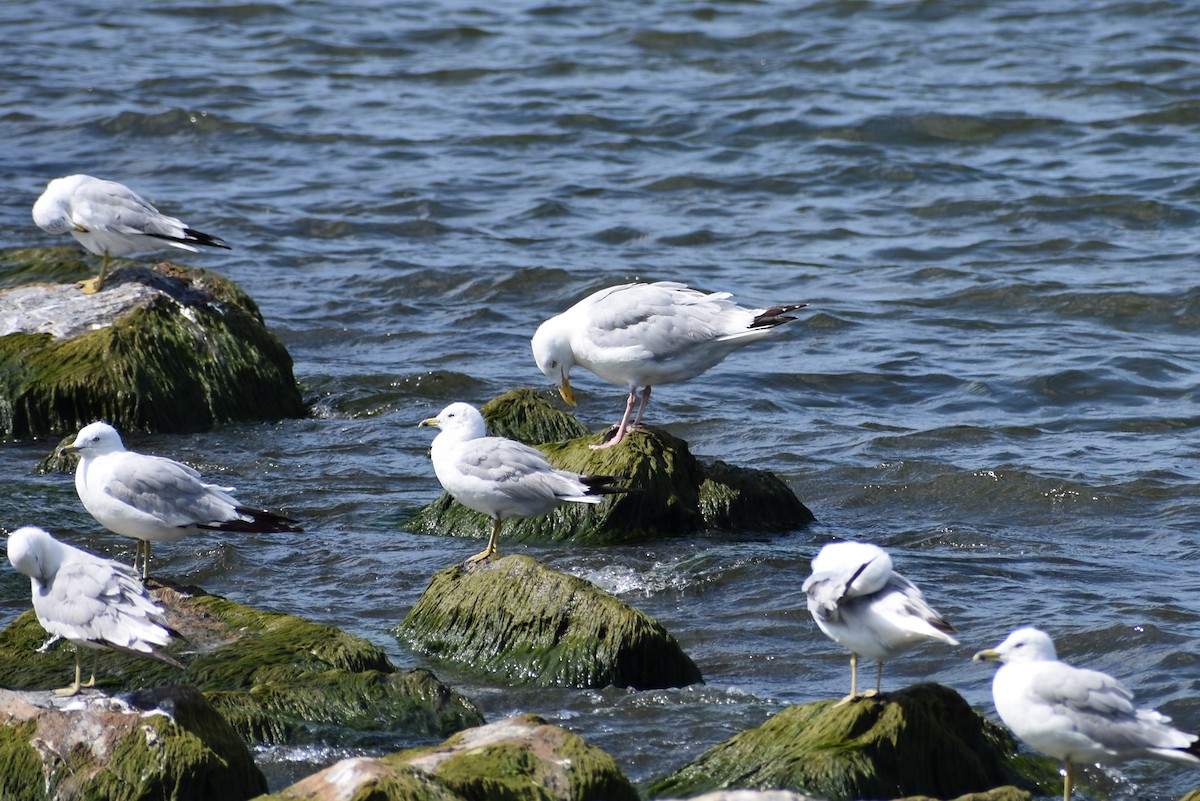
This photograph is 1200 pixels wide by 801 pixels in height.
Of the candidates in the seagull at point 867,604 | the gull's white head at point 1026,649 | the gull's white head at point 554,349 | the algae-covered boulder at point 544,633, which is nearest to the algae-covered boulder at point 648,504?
the gull's white head at point 554,349

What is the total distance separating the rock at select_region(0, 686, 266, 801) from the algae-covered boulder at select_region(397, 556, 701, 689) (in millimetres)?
1457

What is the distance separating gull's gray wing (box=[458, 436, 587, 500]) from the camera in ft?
21.5

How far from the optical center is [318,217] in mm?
14602

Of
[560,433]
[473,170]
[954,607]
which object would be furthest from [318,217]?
[954,607]

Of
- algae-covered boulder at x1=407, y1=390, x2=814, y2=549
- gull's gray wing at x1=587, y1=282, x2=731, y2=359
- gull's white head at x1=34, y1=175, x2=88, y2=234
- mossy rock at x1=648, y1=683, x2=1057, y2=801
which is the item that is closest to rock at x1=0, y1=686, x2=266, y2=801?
mossy rock at x1=648, y1=683, x2=1057, y2=801

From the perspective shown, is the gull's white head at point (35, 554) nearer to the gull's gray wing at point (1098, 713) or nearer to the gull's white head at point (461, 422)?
the gull's white head at point (461, 422)

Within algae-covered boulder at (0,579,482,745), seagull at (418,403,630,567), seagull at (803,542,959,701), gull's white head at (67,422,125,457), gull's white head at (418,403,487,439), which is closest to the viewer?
seagull at (803,542,959,701)

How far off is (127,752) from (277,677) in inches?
36.4

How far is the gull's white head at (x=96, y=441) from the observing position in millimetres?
6035

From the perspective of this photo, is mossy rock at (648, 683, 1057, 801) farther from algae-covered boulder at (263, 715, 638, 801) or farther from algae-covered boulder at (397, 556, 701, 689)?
algae-covered boulder at (397, 556, 701, 689)

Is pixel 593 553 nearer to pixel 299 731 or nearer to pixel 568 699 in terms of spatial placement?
pixel 568 699

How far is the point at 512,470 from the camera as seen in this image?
6570 millimetres

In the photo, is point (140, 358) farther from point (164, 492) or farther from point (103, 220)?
point (164, 492)

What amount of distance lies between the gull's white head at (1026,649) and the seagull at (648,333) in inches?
118
